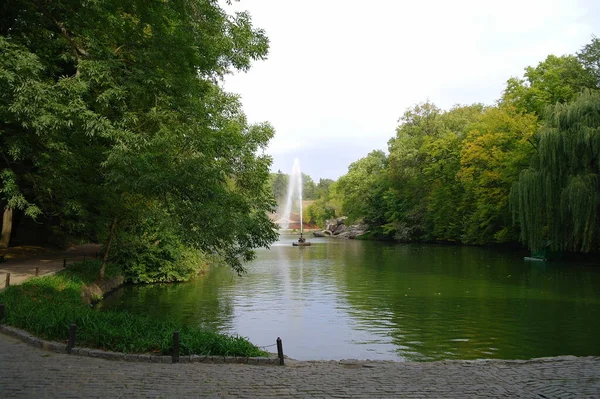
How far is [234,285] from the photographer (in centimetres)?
2414

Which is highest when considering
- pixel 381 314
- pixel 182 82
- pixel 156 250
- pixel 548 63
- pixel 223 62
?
pixel 548 63

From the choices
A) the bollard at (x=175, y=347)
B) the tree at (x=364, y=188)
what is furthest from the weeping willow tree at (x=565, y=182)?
the tree at (x=364, y=188)

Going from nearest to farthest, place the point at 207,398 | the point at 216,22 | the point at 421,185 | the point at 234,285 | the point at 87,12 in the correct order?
the point at 207,398 < the point at 87,12 < the point at 216,22 < the point at 234,285 < the point at 421,185

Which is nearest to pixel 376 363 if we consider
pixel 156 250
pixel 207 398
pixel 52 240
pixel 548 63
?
pixel 207 398

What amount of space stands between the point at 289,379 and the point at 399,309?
1066 centimetres

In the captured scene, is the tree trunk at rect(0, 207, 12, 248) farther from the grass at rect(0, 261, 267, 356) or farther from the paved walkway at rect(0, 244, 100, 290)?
the grass at rect(0, 261, 267, 356)

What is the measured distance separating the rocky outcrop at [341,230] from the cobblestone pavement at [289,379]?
71.7 metres

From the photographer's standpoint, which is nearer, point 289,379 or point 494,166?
point 289,379

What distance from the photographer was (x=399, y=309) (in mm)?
17594

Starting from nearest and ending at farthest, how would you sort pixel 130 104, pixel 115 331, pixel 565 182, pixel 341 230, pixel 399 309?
pixel 115 331 < pixel 130 104 < pixel 399 309 < pixel 565 182 < pixel 341 230

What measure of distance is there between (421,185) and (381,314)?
4628 centimetres

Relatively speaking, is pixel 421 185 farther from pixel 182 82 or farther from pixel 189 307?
pixel 182 82

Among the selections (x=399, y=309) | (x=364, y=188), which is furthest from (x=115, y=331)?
(x=364, y=188)

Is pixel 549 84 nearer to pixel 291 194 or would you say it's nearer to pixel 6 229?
pixel 6 229
